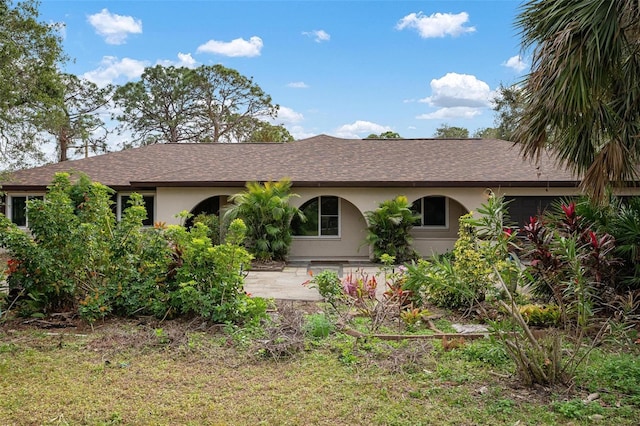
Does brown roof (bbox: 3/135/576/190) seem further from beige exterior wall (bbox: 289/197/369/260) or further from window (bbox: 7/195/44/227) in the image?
beige exterior wall (bbox: 289/197/369/260)

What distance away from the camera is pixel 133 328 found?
6707mm

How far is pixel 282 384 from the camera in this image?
468 cm

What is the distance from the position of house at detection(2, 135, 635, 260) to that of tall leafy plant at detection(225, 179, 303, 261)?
1.05 meters

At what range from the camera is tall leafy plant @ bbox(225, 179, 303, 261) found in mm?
13633

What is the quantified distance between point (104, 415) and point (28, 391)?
104 cm

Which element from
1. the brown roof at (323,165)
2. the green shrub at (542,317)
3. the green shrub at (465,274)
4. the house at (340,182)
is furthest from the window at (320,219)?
the green shrub at (542,317)

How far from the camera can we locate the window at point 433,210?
16.3 metres

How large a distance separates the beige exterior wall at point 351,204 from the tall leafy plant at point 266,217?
1193 millimetres

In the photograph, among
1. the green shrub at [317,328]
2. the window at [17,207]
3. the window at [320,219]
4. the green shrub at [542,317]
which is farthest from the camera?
the window at [17,207]

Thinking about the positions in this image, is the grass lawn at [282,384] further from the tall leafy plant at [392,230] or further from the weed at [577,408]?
the tall leafy plant at [392,230]

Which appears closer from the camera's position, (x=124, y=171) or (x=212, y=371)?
(x=212, y=371)

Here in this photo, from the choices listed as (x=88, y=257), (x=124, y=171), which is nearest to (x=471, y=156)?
(x=124, y=171)

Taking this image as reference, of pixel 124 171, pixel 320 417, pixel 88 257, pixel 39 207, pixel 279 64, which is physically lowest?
pixel 320 417

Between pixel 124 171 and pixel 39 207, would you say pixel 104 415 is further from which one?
pixel 124 171
